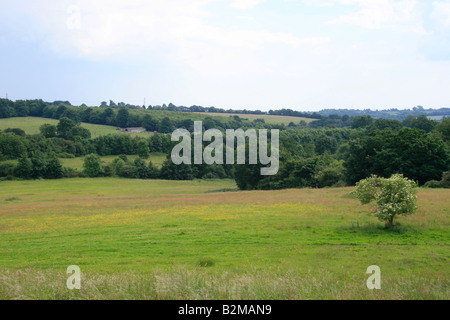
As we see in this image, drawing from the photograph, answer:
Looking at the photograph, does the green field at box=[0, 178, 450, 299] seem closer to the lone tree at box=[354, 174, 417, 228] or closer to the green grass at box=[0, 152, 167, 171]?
the lone tree at box=[354, 174, 417, 228]

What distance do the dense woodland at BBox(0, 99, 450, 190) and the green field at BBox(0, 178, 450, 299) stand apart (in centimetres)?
2156

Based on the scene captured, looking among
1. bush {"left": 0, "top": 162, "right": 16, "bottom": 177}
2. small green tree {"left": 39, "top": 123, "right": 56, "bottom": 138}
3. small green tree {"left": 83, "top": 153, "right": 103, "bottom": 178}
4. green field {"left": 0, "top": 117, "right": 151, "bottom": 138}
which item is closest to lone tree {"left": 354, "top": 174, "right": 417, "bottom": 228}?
small green tree {"left": 83, "top": 153, "right": 103, "bottom": 178}

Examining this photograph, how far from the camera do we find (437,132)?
80.0m

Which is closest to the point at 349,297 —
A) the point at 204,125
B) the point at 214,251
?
the point at 214,251

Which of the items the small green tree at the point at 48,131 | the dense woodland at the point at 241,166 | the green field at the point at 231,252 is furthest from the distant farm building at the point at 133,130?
the green field at the point at 231,252

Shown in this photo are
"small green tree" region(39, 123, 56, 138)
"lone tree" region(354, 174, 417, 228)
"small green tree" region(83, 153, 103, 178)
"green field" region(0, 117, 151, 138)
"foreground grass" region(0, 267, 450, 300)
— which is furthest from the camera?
"green field" region(0, 117, 151, 138)

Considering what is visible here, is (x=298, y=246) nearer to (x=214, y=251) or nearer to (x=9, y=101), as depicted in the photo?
(x=214, y=251)

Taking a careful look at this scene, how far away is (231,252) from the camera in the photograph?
1958 centimetres

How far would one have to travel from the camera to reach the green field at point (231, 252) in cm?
1012

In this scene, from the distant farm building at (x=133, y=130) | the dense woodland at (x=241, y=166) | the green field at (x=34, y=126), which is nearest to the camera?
the dense woodland at (x=241, y=166)

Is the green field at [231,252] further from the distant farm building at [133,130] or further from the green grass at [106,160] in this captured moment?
the distant farm building at [133,130]

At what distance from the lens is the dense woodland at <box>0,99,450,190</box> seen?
5653 centimetres

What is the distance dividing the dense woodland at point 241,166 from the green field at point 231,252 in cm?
2156
